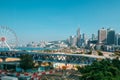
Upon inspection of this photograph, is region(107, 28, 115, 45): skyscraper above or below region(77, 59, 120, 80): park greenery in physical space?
above

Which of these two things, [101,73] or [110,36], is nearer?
[101,73]

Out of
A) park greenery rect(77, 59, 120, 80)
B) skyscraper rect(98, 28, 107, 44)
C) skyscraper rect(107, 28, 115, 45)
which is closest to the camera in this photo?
park greenery rect(77, 59, 120, 80)

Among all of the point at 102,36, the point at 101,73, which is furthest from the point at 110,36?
the point at 101,73

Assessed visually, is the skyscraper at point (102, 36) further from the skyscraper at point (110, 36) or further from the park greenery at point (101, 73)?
the park greenery at point (101, 73)

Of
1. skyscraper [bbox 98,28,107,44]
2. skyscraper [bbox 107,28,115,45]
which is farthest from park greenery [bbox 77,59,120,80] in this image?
skyscraper [bbox 98,28,107,44]

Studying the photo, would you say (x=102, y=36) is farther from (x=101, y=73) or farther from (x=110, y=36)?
(x=101, y=73)

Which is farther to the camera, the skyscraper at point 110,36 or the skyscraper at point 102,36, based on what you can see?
the skyscraper at point 102,36

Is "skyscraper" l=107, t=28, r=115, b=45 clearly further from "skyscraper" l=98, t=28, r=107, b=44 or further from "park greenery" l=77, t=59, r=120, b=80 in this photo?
"park greenery" l=77, t=59, r=120, b=80

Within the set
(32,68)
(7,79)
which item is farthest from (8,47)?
(7,79)

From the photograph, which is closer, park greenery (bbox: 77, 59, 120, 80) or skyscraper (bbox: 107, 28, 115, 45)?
park greenery (bbox: 77, 59, 120, 80)

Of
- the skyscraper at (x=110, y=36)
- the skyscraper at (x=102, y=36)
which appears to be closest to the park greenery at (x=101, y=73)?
the skyscraper at (x=110, y=36)

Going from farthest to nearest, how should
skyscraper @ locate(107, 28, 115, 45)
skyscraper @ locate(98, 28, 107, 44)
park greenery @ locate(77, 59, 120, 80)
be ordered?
skyscraper @ locate(98, 28, 107, 44), skyscraper @ locate(107, 28, 115, 45), park greenery @ locate(77, 59, 120, 80)
